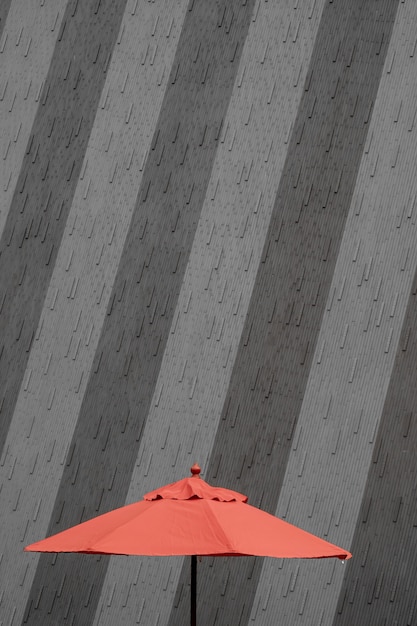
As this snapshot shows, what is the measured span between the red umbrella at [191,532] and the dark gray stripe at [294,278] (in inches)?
54.6

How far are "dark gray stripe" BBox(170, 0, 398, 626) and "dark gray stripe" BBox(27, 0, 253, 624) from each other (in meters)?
0.44

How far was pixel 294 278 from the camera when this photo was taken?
523 cm

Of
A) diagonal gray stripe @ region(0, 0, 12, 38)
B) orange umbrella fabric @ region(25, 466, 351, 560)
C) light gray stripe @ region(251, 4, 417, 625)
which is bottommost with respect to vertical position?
orange umbrella fabric @ region(25, 466, 351, 560)

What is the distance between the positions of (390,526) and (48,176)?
265cm

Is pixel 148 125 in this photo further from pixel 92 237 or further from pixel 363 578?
pixel 363 578

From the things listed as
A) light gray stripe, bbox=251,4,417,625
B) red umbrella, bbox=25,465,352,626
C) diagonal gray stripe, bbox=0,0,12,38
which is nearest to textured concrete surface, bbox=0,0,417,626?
light gray stripe, bbox=251,4,417,625

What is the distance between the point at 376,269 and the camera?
16.9 ft

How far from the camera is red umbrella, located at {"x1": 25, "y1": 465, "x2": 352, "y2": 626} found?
129 inches

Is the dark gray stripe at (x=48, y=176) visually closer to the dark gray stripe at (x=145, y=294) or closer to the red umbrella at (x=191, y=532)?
the dark gray stripe at (x=145, y=294)

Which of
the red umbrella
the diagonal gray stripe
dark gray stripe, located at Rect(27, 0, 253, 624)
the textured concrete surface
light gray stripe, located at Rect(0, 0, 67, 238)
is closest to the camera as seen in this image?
the red umbrella

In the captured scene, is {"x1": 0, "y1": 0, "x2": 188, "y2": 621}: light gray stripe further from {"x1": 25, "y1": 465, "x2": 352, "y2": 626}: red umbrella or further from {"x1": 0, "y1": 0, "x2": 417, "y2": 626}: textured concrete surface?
{"x1": 25, "y1": 465, "x2": 352, "y2": 626}: red umbrella

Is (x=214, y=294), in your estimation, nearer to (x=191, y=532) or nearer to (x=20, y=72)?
(x=20, y=72)

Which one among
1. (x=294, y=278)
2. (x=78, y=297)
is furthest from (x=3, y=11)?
(x=294, y=278)

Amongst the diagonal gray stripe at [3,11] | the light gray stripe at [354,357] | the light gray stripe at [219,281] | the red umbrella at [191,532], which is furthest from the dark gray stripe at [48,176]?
the red umbrella at [191,532]
